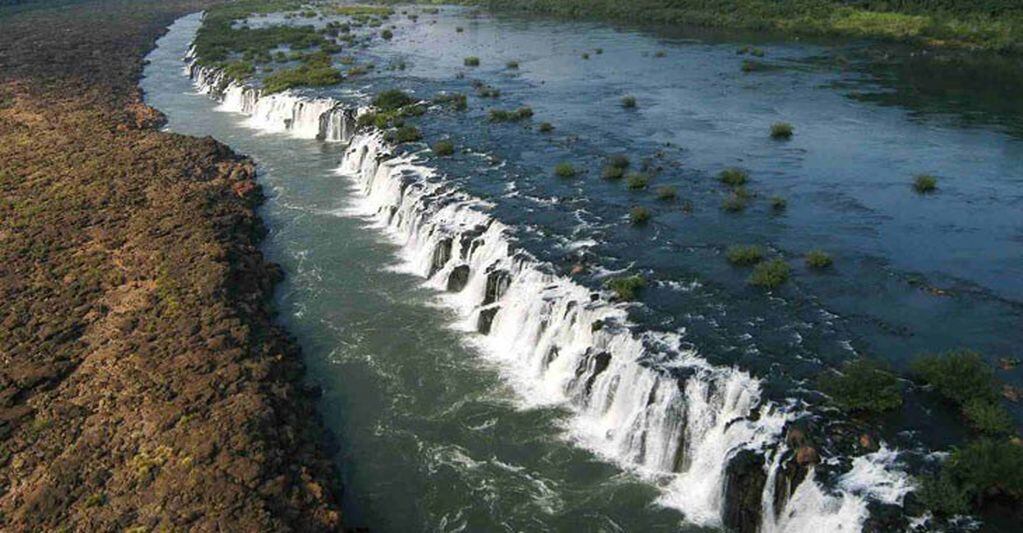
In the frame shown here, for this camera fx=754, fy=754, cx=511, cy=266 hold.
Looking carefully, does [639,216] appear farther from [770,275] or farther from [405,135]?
[405,135]

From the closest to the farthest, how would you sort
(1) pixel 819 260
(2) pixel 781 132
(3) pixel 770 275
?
(3) pixel 770 275 < (1) pixel 819 260 < (2) pixel 781 132

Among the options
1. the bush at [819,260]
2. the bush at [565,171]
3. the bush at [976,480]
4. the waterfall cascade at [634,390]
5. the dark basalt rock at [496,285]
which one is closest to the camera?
the bush at [976,480]

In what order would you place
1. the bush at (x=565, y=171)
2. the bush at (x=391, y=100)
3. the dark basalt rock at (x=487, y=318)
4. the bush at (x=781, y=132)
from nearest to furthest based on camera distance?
1. the dark basalt rock at (x=487, y=318)
2. the bush at (x=565, y=171)
3. the bush at (x=781, y=132)
4. the bush at (x=391, y=100)

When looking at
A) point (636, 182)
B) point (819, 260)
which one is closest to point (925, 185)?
point (819, 260)

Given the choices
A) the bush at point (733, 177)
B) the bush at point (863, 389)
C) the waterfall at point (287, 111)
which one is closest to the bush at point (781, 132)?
the bush at point (733, 177)

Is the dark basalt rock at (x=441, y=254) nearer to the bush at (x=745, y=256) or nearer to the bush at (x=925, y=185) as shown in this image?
the bush at (x=745, y=256)

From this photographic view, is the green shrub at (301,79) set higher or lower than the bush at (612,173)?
higher
